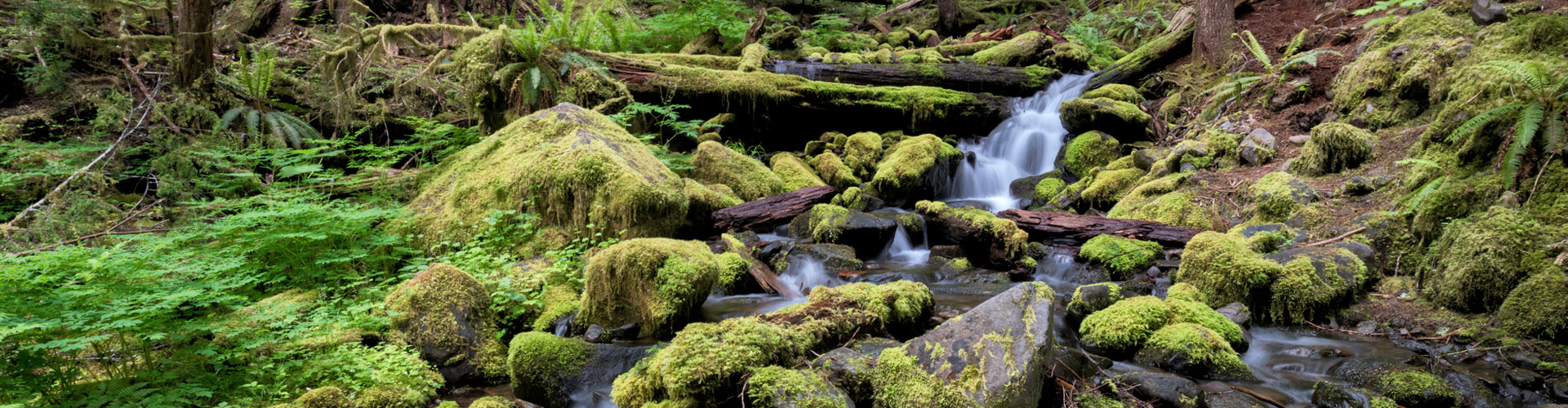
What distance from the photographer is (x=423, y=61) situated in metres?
12.0

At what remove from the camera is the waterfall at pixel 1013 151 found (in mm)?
10438

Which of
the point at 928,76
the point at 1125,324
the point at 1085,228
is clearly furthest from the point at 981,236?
the point at 928,76

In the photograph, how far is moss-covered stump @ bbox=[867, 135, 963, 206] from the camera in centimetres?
947

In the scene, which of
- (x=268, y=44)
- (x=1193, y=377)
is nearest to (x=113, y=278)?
(x=1193, y=377)

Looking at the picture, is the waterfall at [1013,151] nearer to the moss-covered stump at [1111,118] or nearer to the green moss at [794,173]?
the moss-covered stump at [1111,118]

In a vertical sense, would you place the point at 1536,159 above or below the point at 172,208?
above

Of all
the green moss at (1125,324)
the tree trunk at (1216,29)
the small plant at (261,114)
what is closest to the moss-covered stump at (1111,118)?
the tree trunk at (1216,29)

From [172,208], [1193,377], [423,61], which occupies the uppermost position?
[423,61]

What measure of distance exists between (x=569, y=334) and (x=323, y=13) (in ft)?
41.6

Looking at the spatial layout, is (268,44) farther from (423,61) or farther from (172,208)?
(172,208)

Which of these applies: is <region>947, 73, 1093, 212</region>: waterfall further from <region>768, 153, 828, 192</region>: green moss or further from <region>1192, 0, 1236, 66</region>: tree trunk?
<region>768, 153, 828, 192</region>: green moss

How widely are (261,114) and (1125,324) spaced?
10003mm

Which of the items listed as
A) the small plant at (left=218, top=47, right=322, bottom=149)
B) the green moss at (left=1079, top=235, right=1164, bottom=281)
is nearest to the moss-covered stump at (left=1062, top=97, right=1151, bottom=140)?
the green moss at (left=1079, top=235, right=1164, bottom=281)

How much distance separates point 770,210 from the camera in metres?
7.89
